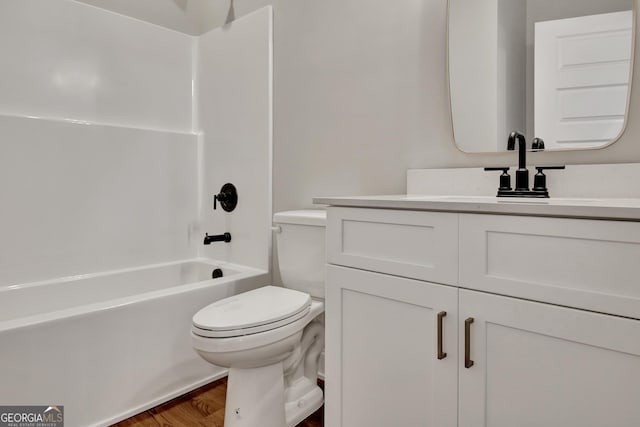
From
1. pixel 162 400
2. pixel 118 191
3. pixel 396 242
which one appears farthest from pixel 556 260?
pixel 118 191

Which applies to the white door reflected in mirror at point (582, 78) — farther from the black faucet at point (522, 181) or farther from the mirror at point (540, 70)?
the black faucet at point (522, 181)

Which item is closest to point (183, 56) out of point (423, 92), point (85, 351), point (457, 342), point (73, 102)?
point (73, 102)

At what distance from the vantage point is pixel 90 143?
7.33 ft

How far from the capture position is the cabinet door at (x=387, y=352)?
42.4 inches

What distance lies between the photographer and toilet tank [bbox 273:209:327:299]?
1.72 meters

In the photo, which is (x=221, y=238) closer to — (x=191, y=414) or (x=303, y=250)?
(x=303, y=250)

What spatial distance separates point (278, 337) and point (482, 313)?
71cm

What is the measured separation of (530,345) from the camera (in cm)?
93

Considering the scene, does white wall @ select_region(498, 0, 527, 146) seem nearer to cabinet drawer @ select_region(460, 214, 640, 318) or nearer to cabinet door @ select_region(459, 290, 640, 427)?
cabinet drawer @ select_region(460, 214, 640, 318)

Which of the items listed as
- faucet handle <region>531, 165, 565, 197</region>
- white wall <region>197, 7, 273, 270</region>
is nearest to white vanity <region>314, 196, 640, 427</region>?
faucet handle <region>531, 165, 565, 197</region>


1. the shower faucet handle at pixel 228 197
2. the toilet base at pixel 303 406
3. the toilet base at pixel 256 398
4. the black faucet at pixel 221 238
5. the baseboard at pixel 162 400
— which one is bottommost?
the baseboard at pixel 162 400

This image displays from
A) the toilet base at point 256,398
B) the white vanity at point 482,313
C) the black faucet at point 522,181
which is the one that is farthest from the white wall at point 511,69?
the toilet base at point 256,398

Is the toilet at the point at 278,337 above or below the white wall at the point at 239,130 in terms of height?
below

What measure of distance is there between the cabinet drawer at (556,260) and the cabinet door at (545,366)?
31 mm
